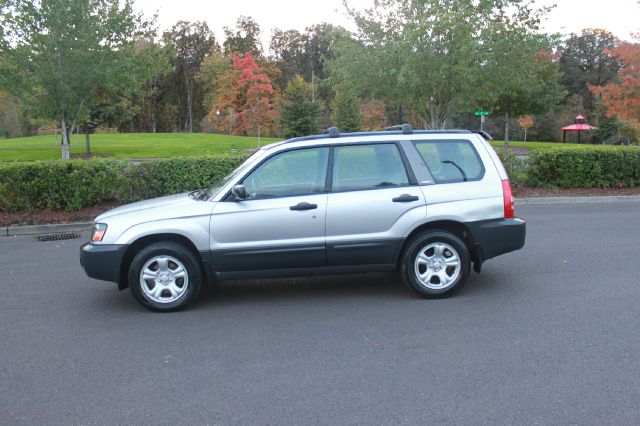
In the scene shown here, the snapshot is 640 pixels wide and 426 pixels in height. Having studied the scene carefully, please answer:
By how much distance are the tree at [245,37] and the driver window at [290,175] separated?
7217 centimetres

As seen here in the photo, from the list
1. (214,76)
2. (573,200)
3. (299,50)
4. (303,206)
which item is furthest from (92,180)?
(299,50)

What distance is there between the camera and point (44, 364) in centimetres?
452

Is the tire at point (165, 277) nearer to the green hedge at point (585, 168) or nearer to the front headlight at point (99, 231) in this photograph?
the front headlight at point (99, 231)

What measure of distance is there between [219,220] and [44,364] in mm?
2021

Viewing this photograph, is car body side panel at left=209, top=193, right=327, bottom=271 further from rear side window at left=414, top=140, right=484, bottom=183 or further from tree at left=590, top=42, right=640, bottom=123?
tree at left=590, top=42, right=640, bottom=123

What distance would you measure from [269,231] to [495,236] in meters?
2.38

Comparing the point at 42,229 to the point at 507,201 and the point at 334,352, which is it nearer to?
the point at 334,352

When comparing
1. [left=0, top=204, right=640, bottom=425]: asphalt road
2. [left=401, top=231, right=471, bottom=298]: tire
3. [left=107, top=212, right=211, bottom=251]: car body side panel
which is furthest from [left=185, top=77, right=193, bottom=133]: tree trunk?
[left=401, top=231, right=471, bottom=298]: tire

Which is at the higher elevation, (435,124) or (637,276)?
(435,124)

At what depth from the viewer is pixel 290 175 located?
596 centimetres

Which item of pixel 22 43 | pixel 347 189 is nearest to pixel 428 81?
pixel 22 43

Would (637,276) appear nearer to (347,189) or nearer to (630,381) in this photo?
(630,381)

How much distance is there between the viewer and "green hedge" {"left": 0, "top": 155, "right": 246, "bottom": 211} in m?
11.8

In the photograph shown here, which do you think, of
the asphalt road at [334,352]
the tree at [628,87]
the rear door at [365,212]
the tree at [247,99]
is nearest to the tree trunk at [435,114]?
the tree at [628,87]
